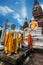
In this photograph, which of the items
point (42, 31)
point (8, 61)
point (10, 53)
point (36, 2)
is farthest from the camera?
point (36, 2)

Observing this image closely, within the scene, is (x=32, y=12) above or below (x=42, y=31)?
above

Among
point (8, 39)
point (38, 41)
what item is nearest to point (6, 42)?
point (8, 39)

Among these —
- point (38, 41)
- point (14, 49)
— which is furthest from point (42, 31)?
point (14, 49)

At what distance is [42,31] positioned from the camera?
1510cm

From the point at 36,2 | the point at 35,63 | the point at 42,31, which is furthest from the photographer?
the point at 36,2

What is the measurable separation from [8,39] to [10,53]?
2.87 ft

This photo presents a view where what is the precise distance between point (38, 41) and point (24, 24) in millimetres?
7741

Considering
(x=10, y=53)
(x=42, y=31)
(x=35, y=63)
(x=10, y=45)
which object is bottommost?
(x=35, y=63)

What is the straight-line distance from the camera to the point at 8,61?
222 inches

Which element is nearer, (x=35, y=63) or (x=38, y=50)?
(x=35, y=63)

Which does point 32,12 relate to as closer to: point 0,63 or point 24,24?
point 24,24

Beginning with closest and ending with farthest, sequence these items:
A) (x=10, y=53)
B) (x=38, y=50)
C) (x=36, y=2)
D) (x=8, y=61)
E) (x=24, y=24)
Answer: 1. (x=8, y=61)
2. (x=10, y=53)
3. (x=38, y=50)
4. (x=24, y=24)
5. (x=36, y=2)

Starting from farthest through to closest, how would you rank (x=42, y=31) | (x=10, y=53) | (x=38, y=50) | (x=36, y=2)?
(x=36, y=2) → (x=42, y=31) → (x=38, y=50) → (x=10, y=53)

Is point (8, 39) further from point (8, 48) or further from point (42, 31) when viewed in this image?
point (42, 31)
